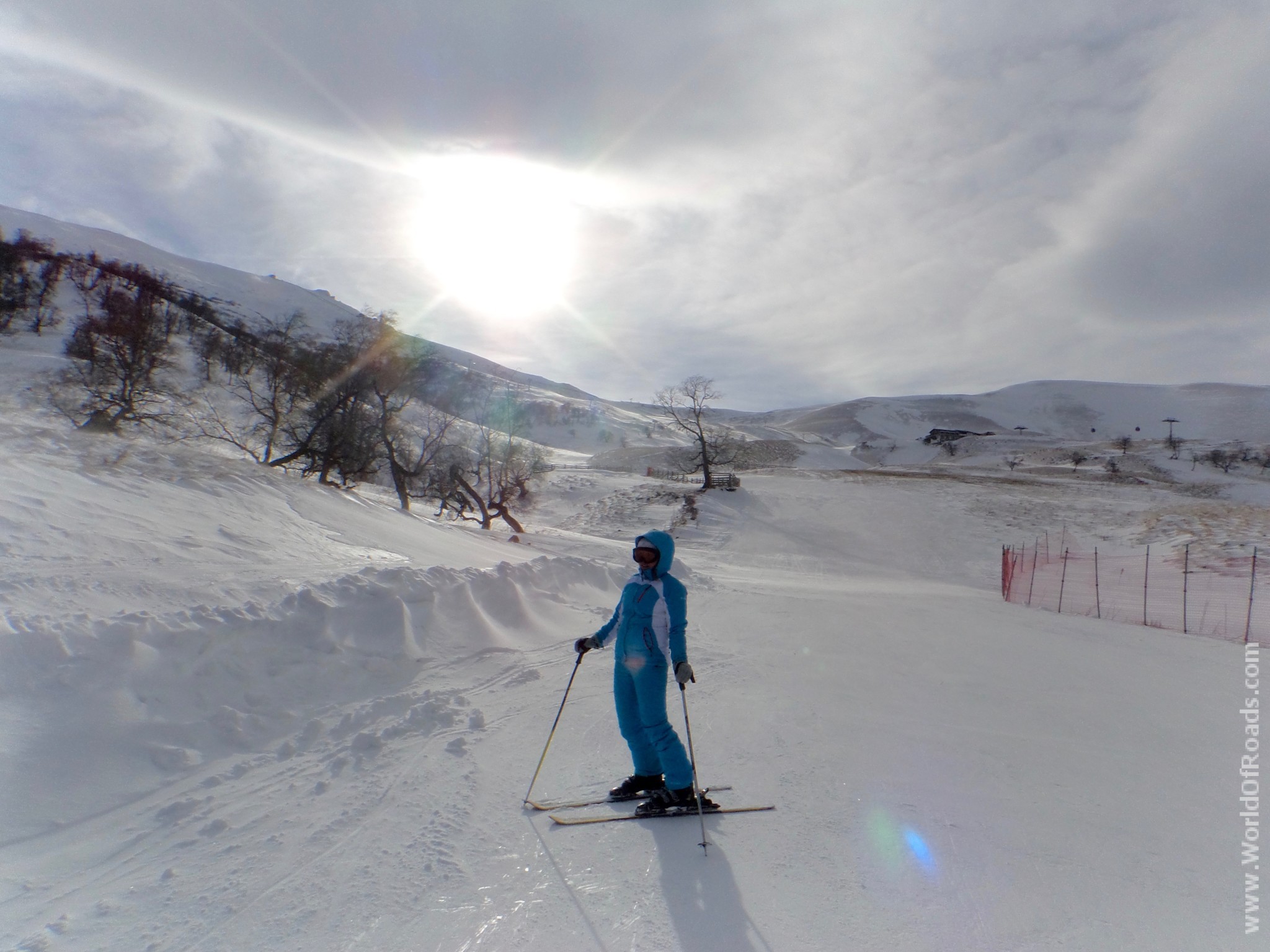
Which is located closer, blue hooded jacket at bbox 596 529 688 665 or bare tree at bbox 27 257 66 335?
blue hooded jacket at bbox 596 529 688 665

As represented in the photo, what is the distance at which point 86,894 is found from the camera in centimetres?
319

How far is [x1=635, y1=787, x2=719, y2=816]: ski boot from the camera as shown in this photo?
418 cm

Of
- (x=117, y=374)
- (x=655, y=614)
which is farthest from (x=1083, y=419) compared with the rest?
(x=655, y=614)

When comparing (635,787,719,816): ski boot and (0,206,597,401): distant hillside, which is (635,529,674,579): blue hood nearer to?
(635,787,719,816): ski boot

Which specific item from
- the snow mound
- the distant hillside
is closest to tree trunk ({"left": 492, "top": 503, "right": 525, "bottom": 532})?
the snow mound

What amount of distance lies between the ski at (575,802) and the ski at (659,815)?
106mm

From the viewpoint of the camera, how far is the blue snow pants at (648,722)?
14.0 feet

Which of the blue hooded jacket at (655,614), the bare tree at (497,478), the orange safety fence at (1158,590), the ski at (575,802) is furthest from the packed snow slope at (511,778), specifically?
the bare tree at (497,478)

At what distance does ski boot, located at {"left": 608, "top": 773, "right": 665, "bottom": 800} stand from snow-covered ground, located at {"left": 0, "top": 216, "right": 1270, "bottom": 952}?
277 mm

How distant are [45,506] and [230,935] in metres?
7.38

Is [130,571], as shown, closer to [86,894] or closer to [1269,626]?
[86,894]

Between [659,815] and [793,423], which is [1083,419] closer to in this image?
[793,423]

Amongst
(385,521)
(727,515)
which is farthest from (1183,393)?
(385,521)

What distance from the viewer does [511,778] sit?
15.1 feet
